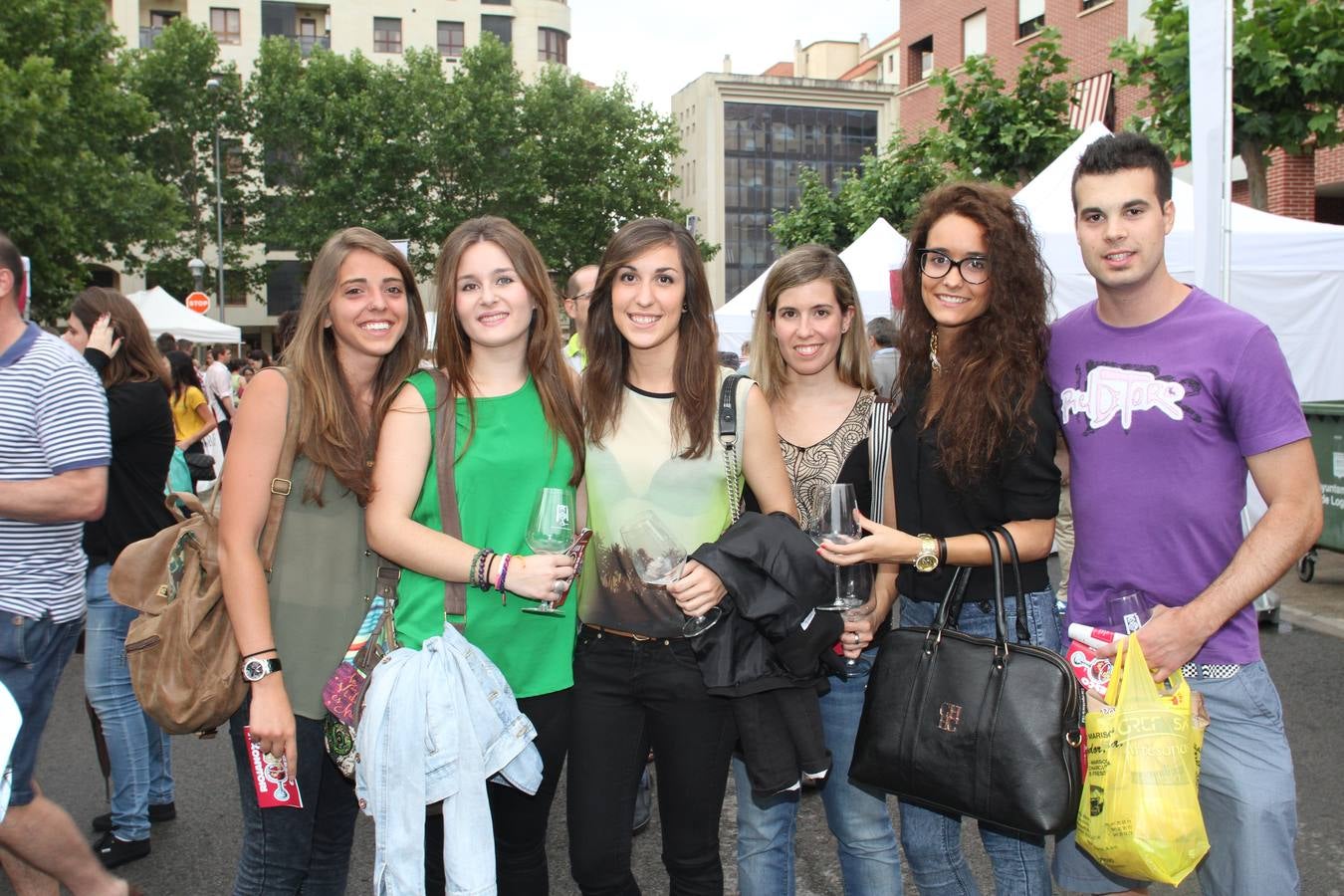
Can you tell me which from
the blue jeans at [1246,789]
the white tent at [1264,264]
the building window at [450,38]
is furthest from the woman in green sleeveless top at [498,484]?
the building window at [450,38]

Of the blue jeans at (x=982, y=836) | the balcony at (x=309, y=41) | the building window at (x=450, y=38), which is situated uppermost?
the building window at (x=450, y=38)

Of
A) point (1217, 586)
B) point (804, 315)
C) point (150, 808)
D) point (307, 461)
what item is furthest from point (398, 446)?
point (150, 808)

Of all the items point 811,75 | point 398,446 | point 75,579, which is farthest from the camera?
point 811,75

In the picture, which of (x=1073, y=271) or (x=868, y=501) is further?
(x=1073, y=271)

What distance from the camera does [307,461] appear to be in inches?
101

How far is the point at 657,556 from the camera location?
2.54 meters

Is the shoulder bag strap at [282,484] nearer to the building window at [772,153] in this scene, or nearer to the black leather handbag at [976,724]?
the black leather handbag at [976,724]

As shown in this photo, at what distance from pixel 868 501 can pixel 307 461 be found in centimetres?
147

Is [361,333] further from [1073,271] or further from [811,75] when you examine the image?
[811,75]

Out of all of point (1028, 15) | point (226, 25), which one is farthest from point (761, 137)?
point (1028, 15)

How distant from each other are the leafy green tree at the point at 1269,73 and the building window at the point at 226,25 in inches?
2031

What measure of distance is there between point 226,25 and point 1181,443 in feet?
192

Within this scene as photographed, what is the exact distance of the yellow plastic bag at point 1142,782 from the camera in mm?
2172

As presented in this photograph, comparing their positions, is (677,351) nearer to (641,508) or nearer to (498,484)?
(641,508)
